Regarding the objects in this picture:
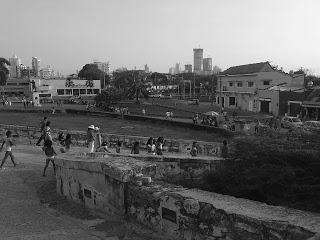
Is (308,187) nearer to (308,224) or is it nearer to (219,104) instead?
(308,224)

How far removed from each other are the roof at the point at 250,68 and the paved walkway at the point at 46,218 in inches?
1911

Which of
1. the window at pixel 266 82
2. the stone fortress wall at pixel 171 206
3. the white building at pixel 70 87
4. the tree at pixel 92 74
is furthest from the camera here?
the tree at pixel 92 74

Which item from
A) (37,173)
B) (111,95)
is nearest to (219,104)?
(111,95)

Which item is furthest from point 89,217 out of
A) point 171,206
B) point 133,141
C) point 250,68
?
point 250,68

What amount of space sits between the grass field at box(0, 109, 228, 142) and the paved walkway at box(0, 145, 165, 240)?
65.7 ft

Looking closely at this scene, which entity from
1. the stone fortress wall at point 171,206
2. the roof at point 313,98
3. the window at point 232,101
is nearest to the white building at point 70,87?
the window at point 232,101

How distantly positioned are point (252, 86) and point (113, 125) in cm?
2491

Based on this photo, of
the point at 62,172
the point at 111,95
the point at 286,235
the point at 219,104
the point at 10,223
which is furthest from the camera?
the point at 219,104

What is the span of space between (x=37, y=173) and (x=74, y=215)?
15.2 ft

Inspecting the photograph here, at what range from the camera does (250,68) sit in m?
58.9

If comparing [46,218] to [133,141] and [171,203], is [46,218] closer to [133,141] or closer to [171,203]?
[171,203]

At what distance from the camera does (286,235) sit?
16.3ft

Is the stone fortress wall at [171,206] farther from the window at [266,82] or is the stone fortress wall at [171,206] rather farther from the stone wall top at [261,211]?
the window at [266,82]

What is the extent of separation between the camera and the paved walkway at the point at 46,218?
736cm
